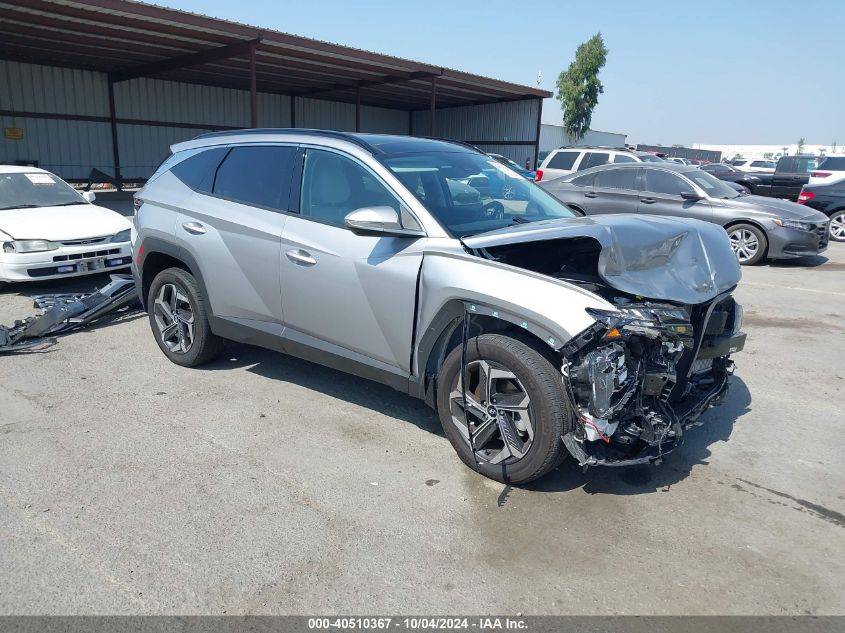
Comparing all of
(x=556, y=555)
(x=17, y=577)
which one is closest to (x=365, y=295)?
(x=556, y=555)

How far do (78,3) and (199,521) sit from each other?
1308 centimetres

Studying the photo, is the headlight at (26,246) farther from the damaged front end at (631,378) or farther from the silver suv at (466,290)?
the damaged front end at (631,378)

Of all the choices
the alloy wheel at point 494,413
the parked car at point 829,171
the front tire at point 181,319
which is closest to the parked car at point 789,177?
the parked car at point 829,171

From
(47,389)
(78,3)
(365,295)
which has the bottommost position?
(47,389)

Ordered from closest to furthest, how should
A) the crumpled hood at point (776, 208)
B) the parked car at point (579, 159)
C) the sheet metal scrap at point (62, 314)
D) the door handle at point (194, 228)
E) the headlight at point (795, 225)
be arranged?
the door handle at point (194, 228) < the sheet metal scrap at point (62, 314) < the headlight at point (795, 225) < the crumpled hood at point (776, 208) < the parked car at point (579, 159)

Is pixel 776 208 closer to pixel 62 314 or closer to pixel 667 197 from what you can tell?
pixel 667 197

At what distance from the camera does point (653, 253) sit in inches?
143

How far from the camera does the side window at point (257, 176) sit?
4.59 metres

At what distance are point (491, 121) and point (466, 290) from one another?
25266 mm

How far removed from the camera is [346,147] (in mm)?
4312

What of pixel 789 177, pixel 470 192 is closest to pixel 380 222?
pixel 470 192

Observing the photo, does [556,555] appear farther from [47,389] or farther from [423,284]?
[47,389]

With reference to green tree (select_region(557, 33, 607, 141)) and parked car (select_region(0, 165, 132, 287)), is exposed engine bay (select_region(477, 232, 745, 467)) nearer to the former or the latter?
parked car (select_region(0, 165, 132, 287))

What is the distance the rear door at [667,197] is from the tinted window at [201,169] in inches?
320
